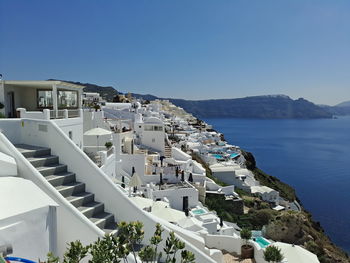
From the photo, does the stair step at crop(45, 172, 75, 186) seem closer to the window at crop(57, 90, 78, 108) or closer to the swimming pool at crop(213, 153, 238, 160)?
the window at crop(57, 90, 78, 108)

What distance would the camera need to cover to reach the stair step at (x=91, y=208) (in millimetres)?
5993

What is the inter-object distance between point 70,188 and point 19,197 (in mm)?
1469

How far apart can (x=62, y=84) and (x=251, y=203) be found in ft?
75.6

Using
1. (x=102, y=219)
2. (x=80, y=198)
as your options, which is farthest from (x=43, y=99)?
(x=102, y=219)

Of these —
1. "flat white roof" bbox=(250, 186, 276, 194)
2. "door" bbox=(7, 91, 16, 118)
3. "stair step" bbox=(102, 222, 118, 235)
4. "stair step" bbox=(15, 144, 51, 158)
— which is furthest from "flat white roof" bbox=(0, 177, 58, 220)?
"flat white roof" bbox=(250, 186, 276, 194)

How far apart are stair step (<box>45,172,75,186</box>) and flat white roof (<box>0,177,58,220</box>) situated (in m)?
0.72

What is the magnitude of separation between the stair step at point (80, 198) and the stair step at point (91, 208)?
3.3 inches

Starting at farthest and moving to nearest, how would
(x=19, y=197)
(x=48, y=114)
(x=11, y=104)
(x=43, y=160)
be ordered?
(x=11, y=104) < (x=48, y=114) < (x=43, y=160) < (x=19, y=197)

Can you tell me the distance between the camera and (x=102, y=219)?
6078 mm

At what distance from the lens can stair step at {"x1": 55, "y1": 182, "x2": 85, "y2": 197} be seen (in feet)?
20.1

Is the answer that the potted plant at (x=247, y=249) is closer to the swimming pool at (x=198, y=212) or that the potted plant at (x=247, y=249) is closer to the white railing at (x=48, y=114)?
the swimming pool at (x=198, y=212)

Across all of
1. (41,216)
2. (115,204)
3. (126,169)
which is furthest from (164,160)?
(41,216)

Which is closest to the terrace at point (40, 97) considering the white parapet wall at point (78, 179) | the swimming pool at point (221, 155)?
the white parapet wall at point (78, 179)

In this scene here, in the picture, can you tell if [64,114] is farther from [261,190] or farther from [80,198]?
[261,190]
